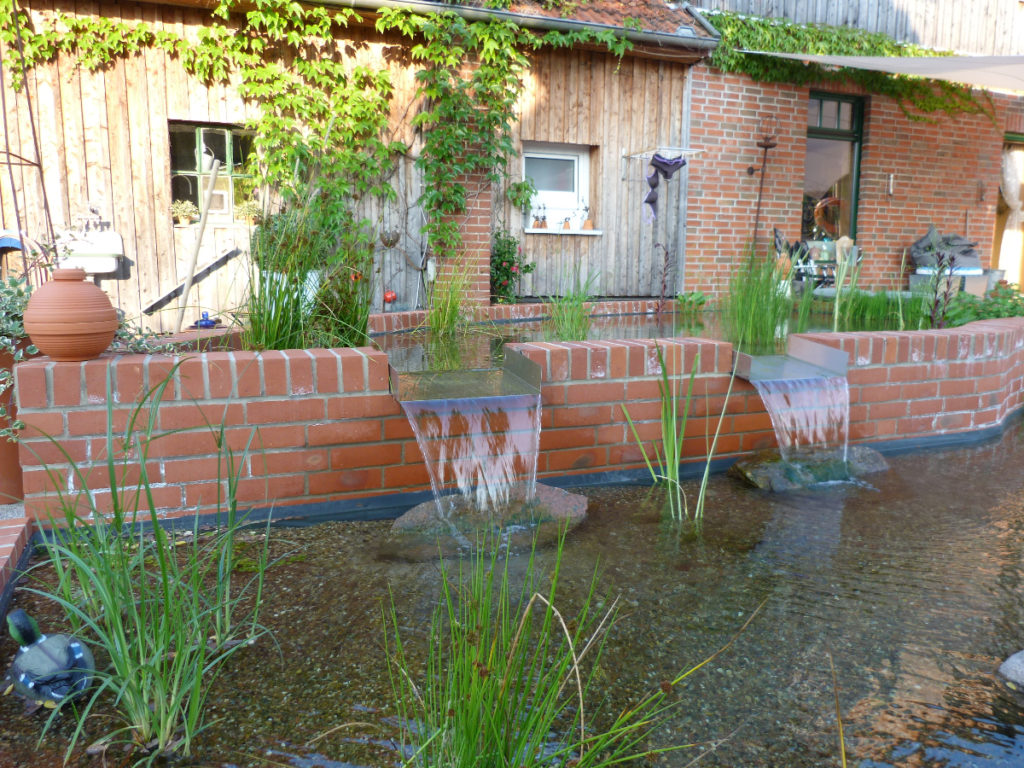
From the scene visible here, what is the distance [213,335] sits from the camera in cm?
318

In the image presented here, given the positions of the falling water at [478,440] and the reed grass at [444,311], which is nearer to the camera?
the falling water at [478,440]

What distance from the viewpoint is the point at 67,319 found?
2234mm

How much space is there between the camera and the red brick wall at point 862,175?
7.96 meters

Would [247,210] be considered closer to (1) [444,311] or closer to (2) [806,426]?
(1) [444,311]

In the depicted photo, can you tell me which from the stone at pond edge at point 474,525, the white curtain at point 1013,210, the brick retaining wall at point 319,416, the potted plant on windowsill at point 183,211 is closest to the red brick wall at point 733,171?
the white curtain at point 1013,210

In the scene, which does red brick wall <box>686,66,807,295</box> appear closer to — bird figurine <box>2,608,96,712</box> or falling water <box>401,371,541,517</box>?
falling water <box>401,371,541,517</box>

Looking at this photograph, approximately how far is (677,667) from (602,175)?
6.53m

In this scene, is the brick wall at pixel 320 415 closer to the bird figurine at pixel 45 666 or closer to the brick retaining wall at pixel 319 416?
the brick retaining wall at pixel 319 416

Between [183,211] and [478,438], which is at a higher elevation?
[183,211]

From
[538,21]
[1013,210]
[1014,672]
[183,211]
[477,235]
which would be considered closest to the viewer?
[1014,672]

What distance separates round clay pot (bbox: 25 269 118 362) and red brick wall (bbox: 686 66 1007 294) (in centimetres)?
657

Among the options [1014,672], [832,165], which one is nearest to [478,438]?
[1014,672]

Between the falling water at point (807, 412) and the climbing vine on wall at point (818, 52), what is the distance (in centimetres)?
573

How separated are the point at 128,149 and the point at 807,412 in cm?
540
